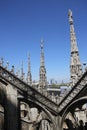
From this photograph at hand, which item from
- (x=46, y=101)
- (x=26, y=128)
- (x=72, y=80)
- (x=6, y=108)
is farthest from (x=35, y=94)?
(x=72, y=80)

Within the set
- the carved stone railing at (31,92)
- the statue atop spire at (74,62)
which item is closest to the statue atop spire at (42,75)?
the statue atop spire at (74,62)

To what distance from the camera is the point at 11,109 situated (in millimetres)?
18234

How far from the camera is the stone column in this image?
18.1 metres

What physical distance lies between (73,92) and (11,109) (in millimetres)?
4633

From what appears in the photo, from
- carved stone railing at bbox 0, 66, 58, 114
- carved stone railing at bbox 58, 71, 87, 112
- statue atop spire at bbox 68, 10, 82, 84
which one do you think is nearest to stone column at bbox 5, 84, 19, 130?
carved stone railing at bbox 0, 66, 58, 114

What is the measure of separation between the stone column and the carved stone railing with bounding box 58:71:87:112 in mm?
3236

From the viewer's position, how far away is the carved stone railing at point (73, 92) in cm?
1705

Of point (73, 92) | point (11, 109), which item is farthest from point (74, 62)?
point (11, 109)

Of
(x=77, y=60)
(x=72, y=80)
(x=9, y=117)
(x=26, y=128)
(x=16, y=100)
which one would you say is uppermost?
(x=77, y=60)

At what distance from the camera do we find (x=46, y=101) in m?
18.4

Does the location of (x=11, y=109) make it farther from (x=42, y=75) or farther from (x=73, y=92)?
(x=42, y=75)

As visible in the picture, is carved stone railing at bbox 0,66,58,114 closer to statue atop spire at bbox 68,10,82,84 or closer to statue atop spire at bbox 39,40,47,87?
statue atop spire at bbox 68,10,82,84

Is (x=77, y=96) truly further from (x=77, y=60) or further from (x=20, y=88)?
(x=77, y=60)

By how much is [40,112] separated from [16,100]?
80.9 inches
